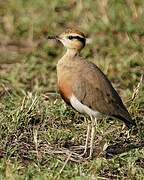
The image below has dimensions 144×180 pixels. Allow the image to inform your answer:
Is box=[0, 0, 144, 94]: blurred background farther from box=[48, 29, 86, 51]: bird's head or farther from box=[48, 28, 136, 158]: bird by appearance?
box=[48, 28, 136, 158]: bird

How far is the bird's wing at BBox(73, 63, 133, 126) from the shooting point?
6285mm

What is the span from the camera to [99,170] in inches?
235

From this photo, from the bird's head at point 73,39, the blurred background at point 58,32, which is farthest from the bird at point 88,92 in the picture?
the blurred background at point 58,32

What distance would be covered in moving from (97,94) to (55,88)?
1.96 metres

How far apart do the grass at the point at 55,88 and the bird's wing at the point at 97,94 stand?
A: 0.30m

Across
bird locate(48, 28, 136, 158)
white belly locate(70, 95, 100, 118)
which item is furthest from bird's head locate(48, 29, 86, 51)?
white belly locate(70, 95, 100, 118)

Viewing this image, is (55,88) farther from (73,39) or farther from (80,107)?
(80,107)

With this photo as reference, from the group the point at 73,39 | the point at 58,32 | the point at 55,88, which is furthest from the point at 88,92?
the point at 58,32

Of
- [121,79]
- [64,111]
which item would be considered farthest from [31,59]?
[64,111]

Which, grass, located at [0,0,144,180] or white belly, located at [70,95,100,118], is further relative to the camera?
white belly, located at [70,95,100,118]

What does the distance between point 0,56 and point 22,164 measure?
129 inches

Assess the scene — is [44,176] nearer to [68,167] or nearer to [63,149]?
[68,167]

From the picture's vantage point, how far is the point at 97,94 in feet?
20.8

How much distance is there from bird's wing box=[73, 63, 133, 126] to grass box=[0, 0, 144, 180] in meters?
0.30
